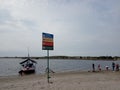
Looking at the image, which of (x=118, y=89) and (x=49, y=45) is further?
(x=49, y=45)

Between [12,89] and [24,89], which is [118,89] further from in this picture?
[12,89]

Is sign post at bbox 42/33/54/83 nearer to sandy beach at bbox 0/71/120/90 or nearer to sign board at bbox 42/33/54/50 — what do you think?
sign board at bbox 42/33/54/50

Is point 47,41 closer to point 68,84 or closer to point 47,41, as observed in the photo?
point 47,41

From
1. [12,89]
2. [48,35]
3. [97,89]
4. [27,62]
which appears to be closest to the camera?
[97,89]

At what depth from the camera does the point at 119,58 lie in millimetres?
184125

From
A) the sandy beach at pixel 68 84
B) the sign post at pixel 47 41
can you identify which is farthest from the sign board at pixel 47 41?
the sandy beach at pixel 68 84

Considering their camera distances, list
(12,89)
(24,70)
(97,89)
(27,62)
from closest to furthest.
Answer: (97,89)
(12,89)
(24,70)
(27,62)

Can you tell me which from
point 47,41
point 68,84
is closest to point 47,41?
point 47,41

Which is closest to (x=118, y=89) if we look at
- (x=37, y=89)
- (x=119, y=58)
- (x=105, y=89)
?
(x=105, y=89)

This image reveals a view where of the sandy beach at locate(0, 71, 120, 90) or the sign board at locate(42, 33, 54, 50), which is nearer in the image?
the sandy beach at locate(0, 71, 120, 90)

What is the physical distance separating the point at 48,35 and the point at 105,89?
22.9 ft

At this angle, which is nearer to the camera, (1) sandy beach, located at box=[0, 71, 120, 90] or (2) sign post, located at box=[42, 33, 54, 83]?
(1) sandy beach, located at box=[0, 71, 120, 90]

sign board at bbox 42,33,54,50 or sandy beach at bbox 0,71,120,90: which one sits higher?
sign board at bbox 42,33,54,50

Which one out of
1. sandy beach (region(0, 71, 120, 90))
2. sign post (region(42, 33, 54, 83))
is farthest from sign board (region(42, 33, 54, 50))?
sandy beach (region(0, 71, 120, 90))
